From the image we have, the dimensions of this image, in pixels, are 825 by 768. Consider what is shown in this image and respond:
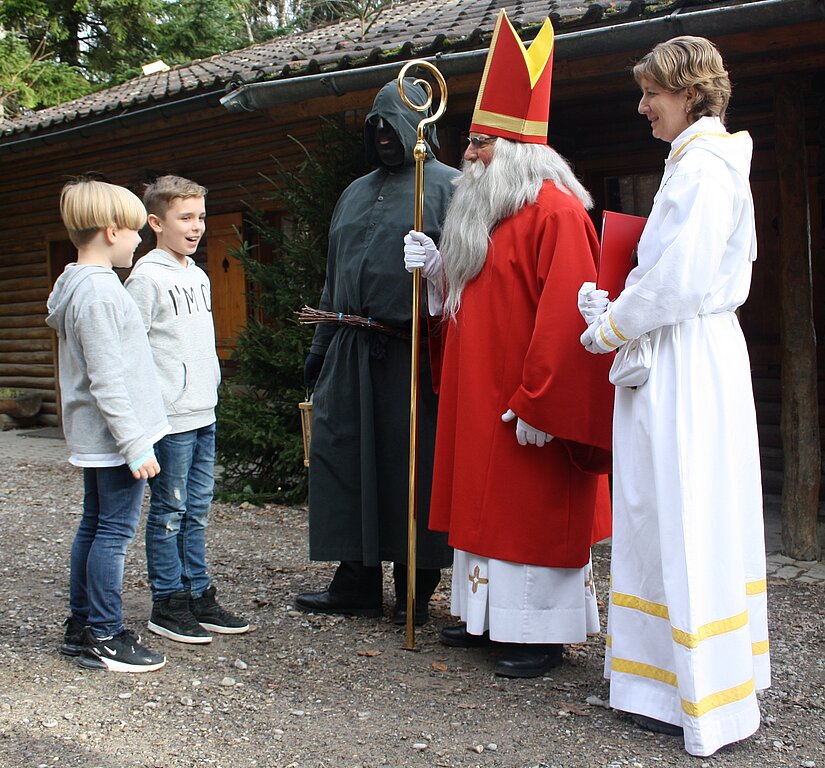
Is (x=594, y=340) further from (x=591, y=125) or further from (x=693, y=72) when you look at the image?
(x=591, y=125)

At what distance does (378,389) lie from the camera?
12.9 feet

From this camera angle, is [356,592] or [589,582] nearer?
[589,582]

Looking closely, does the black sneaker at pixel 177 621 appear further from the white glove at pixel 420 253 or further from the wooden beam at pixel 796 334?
the wooden beam at pixel 796 334

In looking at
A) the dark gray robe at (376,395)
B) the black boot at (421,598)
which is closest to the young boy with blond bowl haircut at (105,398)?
the dark gray robe at (376,395)

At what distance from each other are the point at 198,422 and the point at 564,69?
10.7 ft

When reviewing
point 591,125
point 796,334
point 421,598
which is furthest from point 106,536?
point 591,125

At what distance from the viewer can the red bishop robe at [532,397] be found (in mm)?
3154

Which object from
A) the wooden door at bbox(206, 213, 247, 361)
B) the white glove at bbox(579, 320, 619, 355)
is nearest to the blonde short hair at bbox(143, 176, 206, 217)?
the white glove at bbox(579, 320, 619, 355)

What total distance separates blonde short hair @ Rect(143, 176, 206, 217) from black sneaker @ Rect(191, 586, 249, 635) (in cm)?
149

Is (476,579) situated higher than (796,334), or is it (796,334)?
(796,334)

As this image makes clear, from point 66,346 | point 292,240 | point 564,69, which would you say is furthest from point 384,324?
point 292,240

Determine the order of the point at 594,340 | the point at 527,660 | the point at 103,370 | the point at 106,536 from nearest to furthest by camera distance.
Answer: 1. the point at 594,340
2. the point at 103,370
3. the point at 106,536
4. the point at 527,660

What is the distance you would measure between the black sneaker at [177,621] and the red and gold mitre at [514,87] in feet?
6.79

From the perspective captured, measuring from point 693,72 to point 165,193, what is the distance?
6.16ft
